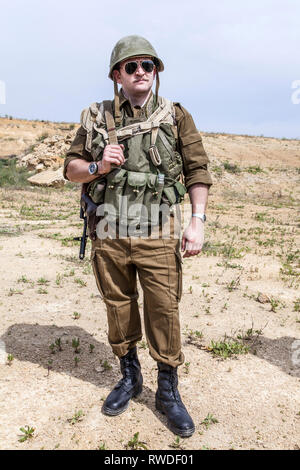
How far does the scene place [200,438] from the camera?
2379mm

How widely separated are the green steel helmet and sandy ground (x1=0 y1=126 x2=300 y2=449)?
2.14 meters

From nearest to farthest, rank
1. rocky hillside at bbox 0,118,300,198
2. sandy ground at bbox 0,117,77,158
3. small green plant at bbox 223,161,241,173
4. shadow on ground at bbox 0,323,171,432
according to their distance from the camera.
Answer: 1. shadow on ground at bbox 0,323,171,432
2. rocky hillside at bbox 0,118,300,198
3. small green plant at bbox 223,161,241,173
4. sandy ground at bbox 0,117,77,158

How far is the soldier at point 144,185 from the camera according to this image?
2.21m

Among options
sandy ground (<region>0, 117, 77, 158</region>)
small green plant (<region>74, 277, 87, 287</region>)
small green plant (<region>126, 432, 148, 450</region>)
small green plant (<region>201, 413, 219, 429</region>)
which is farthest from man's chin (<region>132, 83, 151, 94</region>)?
sandy ground (<region>0, 117, 77, 158</region>)

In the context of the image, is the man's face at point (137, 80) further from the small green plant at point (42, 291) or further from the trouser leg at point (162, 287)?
the small green plant at point (42, 291)

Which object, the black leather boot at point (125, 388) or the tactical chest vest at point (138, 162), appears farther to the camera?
the black leather boot at point (125, 388)

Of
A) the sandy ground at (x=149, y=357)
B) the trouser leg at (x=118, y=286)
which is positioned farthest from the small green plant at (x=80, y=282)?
the trouser leg at (x=118, y=286)

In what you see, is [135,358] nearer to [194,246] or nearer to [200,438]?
[200,438]

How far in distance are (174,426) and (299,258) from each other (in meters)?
5.25

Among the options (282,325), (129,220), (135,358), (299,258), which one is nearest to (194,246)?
(129,220)

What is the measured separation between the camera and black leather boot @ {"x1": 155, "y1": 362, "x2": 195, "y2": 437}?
2378 millimetres

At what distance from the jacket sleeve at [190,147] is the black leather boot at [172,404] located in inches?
45.5

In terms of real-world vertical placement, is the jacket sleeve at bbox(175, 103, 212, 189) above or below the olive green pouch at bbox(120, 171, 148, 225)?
above

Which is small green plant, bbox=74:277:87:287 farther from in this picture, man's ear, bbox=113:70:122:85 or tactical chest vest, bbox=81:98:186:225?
man's ear, bbox=113:70:122:85
